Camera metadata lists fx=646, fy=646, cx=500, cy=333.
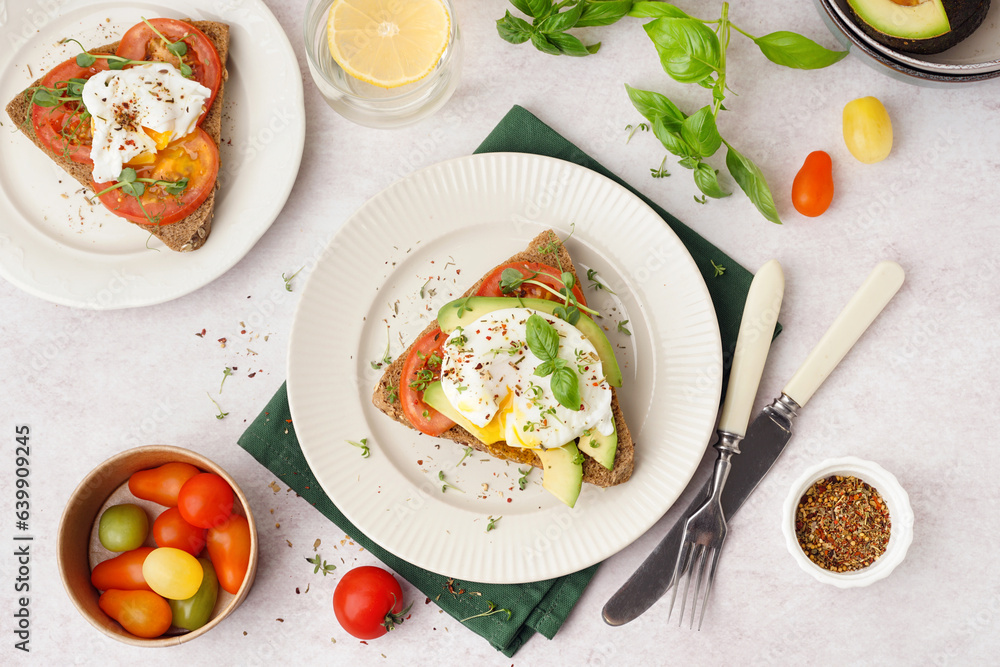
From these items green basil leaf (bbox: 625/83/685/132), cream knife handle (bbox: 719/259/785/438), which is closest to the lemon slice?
green basil leaf (bbox: 625/83/685/132)

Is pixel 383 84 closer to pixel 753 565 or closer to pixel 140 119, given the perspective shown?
pixel 140 119

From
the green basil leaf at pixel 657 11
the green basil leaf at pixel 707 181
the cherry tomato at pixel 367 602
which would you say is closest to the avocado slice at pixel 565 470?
the cherry tomato at pixel 367 602

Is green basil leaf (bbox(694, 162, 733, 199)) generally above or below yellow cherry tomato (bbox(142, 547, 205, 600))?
above

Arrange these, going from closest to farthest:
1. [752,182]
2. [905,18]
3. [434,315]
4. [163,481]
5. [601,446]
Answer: [905,18] < [601,446] < [752,182] < [163,481] < [434,315]

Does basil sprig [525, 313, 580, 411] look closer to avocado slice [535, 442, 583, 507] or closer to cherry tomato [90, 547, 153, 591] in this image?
avocado slice [535, 442, 583, 507]

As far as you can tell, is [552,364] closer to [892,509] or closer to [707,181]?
[707,181]

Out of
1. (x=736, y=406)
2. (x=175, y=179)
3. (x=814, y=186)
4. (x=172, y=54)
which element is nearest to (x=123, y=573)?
(x=175, y=179)

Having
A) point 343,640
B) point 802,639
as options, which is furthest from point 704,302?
point 343,640
